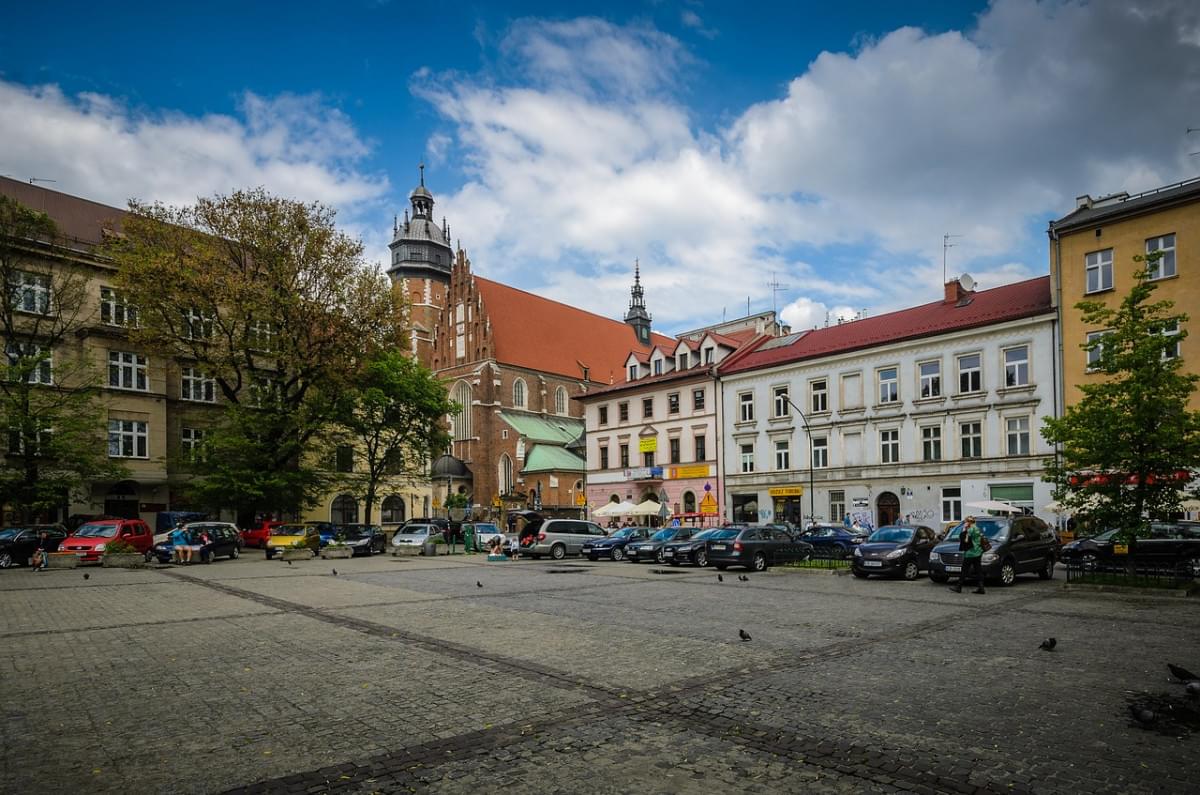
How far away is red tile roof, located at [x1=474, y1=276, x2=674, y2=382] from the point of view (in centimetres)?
7312

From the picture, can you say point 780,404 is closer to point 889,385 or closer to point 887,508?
point 889,385

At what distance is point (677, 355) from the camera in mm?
51500

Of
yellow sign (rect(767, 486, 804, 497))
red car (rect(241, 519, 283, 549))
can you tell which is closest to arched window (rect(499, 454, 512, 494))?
red car (rect(241, 519, 283, 549))

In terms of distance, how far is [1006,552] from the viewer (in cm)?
1908

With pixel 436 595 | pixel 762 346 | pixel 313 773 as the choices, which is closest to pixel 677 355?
pixel 762 346

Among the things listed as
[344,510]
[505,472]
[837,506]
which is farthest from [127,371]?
[837,506]

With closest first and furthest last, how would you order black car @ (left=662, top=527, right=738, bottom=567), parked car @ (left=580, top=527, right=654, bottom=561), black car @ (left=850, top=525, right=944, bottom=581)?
1. black car @ (left=850, top=525, right=944, bottom=581)
2. black car @ (left=662, top=527, right=738, bottom=567)
3. parked car @ (left=580, top=527, right=654, bottom=561)

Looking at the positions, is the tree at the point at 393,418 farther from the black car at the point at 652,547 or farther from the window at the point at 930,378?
the window at the point at 930,378

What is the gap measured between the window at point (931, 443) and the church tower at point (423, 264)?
163 feet

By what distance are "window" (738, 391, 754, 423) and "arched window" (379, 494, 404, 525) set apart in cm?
2678

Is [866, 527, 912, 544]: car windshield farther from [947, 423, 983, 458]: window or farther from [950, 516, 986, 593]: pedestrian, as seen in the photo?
[947, 423, 983, 458]: window

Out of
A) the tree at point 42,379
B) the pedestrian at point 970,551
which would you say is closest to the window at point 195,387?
the tree at point 42,379

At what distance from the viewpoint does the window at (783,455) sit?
143 ft

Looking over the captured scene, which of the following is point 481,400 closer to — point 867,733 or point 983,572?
point 983,572
